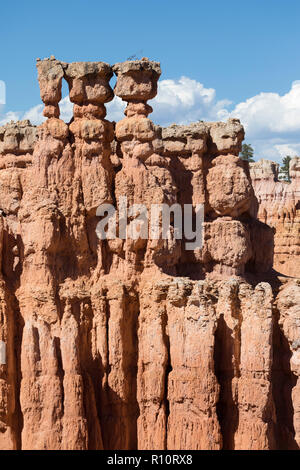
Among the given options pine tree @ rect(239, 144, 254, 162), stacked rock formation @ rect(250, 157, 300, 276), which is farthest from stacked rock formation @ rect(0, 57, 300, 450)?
pine tree @ rect(239, 144, 254, 162)

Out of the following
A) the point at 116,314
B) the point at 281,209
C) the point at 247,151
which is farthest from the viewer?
the point at 247,151

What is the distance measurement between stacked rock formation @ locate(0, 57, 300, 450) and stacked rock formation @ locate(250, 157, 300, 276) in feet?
64.7

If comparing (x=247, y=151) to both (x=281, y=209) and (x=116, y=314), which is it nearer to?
(x=281, y=209)

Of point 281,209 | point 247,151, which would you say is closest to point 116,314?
point 281,209

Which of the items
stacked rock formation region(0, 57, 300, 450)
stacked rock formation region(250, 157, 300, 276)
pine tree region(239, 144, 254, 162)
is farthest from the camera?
pine tree region(239, 144, 254, 162)

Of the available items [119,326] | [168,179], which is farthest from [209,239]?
[119,326]

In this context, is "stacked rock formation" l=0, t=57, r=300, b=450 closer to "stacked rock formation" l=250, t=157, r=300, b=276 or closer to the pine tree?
"stacked rock formation" l=250, t=157, r=300, b=276

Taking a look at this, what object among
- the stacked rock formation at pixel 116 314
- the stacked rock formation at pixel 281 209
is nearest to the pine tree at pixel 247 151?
the stacked rock formation at pixel 281 209

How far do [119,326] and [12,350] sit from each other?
8.00 feet

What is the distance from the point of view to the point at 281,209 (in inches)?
2051

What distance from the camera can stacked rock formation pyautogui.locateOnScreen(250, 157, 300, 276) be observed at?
154 ft

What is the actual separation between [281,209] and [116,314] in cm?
3053

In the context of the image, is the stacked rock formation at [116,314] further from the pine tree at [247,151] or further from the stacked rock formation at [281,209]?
the pine tree at [247,151]

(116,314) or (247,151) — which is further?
(247,151)
